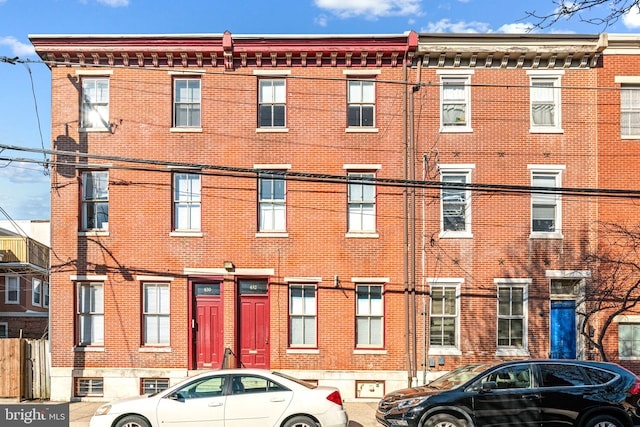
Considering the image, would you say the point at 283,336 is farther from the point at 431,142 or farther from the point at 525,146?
the point at 525,146

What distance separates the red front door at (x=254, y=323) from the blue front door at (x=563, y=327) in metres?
8.12

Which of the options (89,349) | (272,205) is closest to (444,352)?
(272,205)

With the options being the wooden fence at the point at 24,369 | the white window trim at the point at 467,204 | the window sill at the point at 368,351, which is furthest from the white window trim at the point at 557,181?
the wooden fence at the point at 24,369

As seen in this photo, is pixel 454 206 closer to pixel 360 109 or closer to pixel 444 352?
pixel 360 109

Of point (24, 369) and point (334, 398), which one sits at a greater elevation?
point (334, 398)

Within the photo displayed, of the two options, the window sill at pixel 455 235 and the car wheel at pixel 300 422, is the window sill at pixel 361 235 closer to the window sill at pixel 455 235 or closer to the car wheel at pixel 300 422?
the window sill at pixel 455 235

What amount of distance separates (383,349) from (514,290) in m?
4.06

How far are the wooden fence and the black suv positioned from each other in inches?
411

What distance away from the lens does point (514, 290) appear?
16.1 m

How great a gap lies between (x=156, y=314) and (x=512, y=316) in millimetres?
10001

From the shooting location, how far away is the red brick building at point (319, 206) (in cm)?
1588

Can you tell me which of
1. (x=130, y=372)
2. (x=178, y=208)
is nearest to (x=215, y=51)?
(x=178, y=208)

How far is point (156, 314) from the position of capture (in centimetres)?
1600

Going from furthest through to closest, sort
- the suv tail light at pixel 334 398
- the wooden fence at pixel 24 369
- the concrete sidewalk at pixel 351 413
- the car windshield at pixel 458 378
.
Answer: the wooden fence at pixel 24 369
the concrete sidewalk at pixel 351 413
the car windshield at pixel 458 378
the suv tail light at pixel 334 398
